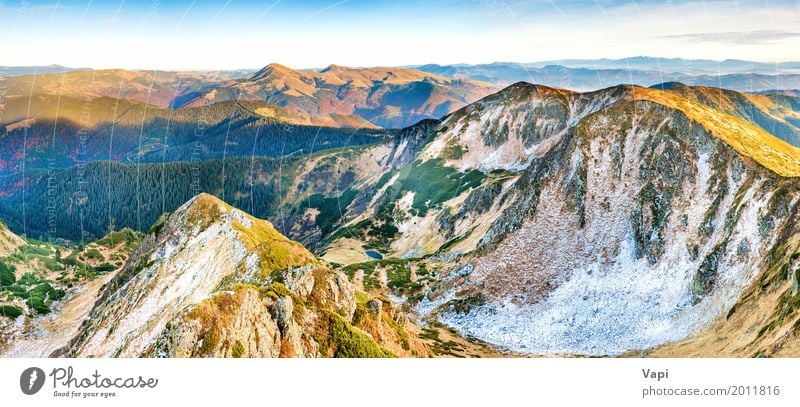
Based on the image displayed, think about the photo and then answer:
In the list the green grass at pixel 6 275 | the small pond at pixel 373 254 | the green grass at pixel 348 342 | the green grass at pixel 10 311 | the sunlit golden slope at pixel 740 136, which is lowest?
the green grass at pixel 6 275

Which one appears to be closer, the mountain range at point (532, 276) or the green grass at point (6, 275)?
the mountain range at point (532, 276)

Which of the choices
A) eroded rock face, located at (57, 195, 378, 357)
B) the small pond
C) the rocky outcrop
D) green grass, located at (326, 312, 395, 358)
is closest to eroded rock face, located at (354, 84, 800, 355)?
the small pond

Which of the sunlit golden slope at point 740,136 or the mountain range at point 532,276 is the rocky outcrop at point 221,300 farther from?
the sunlit golden slope at point 740,136

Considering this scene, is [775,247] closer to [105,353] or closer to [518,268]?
[518,268]

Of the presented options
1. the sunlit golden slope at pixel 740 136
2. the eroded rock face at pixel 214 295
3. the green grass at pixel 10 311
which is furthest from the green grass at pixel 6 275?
the sunlit golden slope at pixel 740 136

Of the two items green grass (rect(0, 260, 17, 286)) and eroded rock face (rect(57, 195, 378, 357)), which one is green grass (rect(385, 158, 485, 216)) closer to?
eroded rock face (rect(57, 195, 378, 357))

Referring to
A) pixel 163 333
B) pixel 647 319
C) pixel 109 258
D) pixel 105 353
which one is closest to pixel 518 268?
pixel 647 319

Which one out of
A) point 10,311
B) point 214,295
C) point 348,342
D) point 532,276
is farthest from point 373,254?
point 214,295

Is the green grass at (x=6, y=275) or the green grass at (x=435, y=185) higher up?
the green grass at (x=435, y=185)
